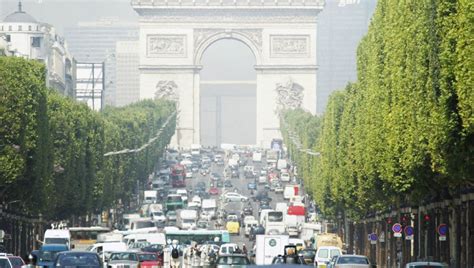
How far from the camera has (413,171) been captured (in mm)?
67875

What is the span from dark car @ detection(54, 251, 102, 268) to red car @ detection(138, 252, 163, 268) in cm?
1476

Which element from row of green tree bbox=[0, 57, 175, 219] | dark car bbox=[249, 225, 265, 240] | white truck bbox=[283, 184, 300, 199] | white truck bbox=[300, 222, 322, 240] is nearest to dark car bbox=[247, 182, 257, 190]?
white truck bbox=[283, 184, 300, 199]

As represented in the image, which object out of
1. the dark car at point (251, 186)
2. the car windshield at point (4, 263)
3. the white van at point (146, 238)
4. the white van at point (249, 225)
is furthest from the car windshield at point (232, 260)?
the dark car at point (251, 186)

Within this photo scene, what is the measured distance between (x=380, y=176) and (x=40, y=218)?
3383cm

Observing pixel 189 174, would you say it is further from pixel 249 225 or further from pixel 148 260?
pixel 148 260

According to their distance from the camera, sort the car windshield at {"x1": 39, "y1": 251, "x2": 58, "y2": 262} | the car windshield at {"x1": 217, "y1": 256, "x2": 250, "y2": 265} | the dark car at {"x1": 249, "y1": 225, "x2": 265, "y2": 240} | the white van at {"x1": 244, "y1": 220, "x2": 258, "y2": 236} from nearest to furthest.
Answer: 1. the car windshield at {"x1": 217, "y1": 256, "x2": 250, "y2": 265}
2. the car windshield at {"x1": 39, "y1": 251, "x2": 58, "y2": 262}
3. the dark car at {"x1": 249, "y1": 225, "x2": 265, "y2": 240}
4. the white van at {"x1": 244, "y1": 220, "x2": 258, "y2": 236}

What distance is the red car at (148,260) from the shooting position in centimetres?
7150

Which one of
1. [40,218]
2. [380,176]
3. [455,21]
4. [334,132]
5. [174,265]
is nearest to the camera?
[455,21]

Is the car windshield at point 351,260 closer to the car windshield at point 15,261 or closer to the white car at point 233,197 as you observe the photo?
the car windshield at point 15,261

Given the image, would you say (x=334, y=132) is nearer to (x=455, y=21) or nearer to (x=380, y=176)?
(x=380, y=176)

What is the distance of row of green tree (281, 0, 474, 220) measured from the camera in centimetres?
5794

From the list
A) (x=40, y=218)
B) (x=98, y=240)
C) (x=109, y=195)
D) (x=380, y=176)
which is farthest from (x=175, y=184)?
(x=380, y=176)

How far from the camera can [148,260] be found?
7225 centimetres

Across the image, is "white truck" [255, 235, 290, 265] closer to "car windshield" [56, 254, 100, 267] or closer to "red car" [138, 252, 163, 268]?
"red car" [138, 252, 163, 268]
